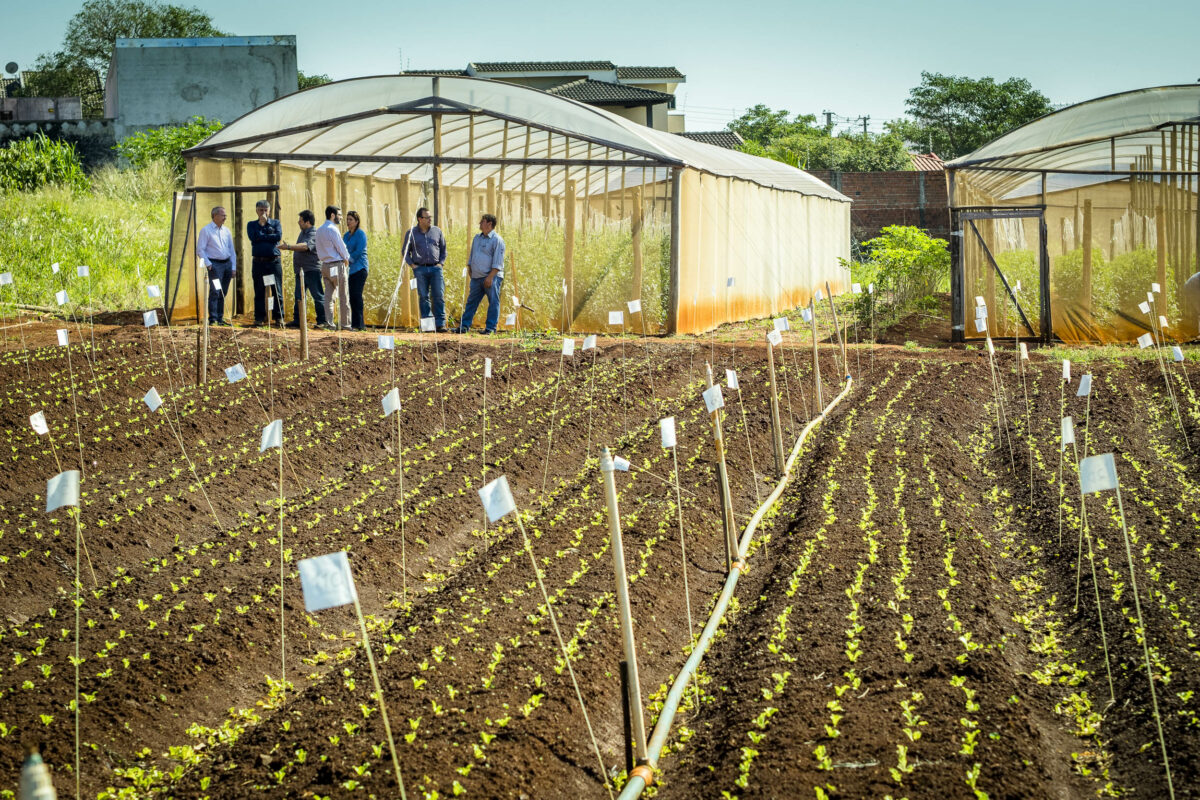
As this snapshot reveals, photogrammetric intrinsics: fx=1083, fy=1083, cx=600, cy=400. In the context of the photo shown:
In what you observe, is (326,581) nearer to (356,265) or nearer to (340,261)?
(340,261)

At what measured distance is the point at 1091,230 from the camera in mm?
14070

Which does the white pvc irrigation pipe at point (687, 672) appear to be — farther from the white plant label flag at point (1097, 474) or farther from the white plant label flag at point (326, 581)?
the white plant label flag at point (1097, 474)

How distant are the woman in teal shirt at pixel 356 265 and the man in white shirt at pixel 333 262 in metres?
0.11

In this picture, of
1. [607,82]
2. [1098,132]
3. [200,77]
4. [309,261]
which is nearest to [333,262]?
[309,261]

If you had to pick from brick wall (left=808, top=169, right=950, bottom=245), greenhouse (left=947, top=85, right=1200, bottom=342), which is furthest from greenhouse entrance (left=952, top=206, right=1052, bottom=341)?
brick wall (left=808, top=169, right=950, bottom=245)

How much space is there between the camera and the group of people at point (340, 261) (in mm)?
13625

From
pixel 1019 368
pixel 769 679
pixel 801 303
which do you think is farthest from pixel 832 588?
pixel 801 303

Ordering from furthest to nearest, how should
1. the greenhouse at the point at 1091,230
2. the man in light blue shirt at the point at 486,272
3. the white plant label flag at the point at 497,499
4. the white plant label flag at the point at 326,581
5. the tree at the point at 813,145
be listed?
the tree at the point at 813,145 < the man in light blue shirt at the point at 486,272 < the greenhouse at the point at 1091,230 < the white plant label flag at the point at 497,499 < the white plant label flag at the point at 326,581

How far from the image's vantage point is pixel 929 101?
51688 millimetres

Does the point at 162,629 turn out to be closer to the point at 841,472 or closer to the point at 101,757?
the point at 101,757

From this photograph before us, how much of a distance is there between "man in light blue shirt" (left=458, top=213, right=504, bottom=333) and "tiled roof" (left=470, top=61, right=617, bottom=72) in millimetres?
39141

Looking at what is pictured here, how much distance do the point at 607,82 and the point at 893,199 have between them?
21.0 meters

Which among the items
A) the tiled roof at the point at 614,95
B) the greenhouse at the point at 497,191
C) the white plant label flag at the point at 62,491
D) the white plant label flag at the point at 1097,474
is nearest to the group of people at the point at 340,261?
the greenhouse at the point at 497,191

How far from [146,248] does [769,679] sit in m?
17.9
